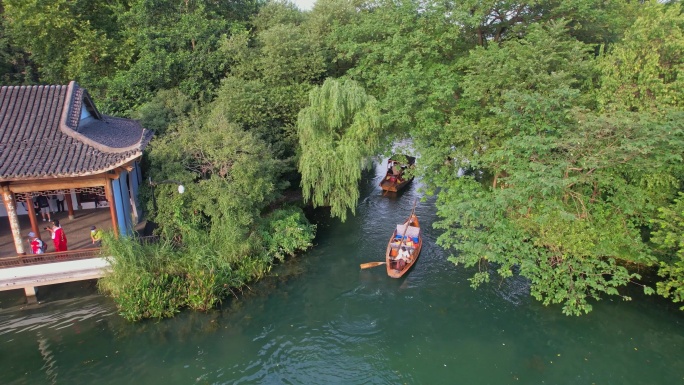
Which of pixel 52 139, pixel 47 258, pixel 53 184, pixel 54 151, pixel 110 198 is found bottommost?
pixel 47 258

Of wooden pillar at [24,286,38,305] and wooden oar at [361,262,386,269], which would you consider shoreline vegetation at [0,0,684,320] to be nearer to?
wooden oar at [361,262,386,269]

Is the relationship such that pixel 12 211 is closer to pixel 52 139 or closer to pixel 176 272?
pixel 52 139

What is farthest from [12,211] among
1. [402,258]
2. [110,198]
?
[402,258]

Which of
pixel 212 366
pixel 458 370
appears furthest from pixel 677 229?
pixel 212 366

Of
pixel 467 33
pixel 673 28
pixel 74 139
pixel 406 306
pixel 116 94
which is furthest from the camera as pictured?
pixel 116 94

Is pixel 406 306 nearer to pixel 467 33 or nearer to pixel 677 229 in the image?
pixel 677 229

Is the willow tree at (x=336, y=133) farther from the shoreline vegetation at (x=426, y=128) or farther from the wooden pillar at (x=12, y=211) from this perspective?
Answer: the wooden pillar at (x=12, y=211)
